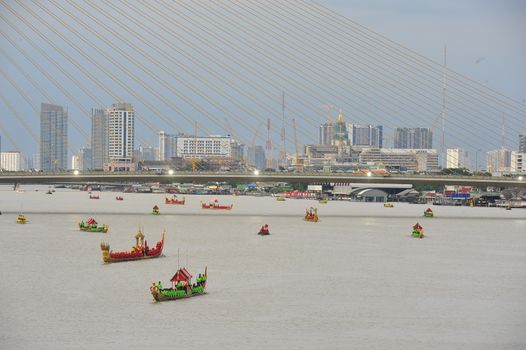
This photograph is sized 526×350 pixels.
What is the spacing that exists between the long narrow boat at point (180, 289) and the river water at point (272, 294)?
1.93 feet

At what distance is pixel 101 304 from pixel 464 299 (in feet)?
53.9

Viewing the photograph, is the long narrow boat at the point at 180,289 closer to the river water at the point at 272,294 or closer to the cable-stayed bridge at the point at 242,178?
the river water at the point at 272,294

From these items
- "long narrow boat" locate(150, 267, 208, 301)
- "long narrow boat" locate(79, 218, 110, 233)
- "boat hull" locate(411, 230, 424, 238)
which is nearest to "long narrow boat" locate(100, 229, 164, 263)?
"long narrow boat" locate(150, 267, 208, 301)

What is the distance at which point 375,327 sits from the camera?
1272 inches

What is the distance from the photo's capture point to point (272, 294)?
39.3 meters

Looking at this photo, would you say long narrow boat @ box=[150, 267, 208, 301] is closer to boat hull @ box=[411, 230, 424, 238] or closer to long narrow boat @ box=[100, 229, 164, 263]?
long narrow boat @ box=[100, 229, 164, 263]

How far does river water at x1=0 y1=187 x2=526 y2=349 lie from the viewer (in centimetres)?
3053

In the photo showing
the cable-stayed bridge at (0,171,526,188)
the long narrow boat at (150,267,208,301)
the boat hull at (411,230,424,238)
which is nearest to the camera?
the long narrow boat at (150,267,208,301)

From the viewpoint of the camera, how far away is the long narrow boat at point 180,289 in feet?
122

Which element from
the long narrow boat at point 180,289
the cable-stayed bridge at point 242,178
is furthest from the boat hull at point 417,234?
the long narrow boat at point 180,289

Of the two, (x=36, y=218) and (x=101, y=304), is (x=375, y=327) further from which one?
(x=36, y=218)

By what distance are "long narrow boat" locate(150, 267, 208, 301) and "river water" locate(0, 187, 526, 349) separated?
1.93ft

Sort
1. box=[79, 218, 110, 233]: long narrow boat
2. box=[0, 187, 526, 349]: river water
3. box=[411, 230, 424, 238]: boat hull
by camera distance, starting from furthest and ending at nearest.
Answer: box=[411, 230, 424, 238]: boat hull
box=[79, 218, 110, 233]: long narrow boat
box=[0, 187, 526, 349]: river water

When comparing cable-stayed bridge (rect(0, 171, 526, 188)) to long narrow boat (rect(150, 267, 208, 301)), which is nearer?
long narrow boat (rect(150, 267, 208, 301))
